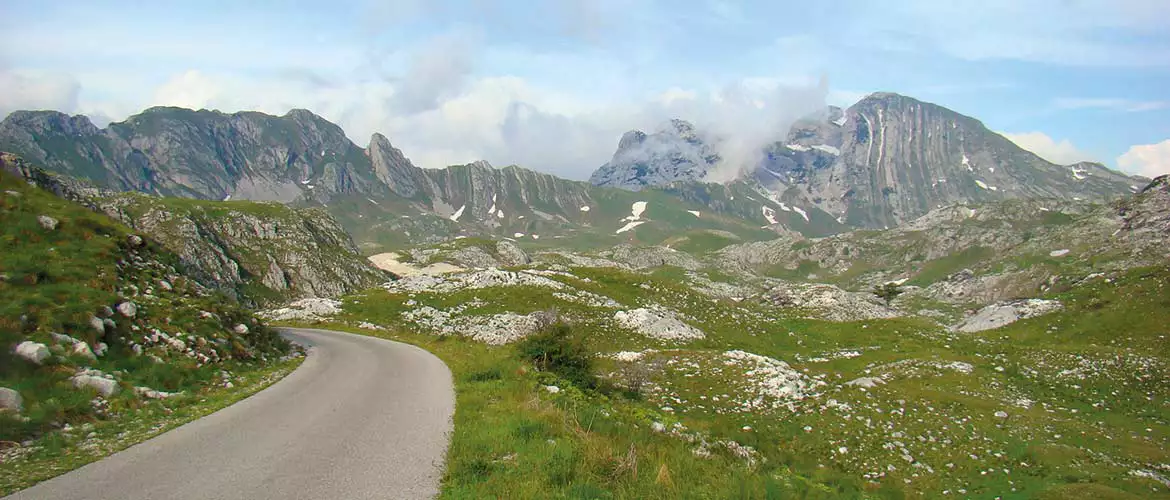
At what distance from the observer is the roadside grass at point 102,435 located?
9.32 meters

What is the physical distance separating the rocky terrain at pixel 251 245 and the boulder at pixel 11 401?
407 ft

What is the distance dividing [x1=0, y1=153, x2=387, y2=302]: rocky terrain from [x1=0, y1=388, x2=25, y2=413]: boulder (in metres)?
124

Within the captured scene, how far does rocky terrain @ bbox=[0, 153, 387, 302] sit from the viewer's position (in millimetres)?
131875

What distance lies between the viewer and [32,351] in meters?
14.8

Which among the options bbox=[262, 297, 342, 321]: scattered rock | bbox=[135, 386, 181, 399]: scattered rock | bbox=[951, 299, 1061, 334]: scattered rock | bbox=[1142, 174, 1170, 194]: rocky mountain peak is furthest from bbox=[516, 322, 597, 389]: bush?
bbox=[1142, 174, 1170, 194]: rocky mountain peak

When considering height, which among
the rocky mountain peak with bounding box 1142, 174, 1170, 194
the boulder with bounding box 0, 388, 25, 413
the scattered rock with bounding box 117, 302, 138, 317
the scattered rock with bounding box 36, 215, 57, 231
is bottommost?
the boulder with bounding box 0, 388, 25, 413

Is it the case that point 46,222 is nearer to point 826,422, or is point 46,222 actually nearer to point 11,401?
point 11,401

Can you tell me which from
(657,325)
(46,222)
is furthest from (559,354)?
(46,222)

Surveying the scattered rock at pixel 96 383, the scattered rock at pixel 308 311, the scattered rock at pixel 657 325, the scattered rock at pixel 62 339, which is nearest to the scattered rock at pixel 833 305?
the scattered rock at pixel 657 325

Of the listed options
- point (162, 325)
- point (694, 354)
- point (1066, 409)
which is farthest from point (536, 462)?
point (1066, 409)

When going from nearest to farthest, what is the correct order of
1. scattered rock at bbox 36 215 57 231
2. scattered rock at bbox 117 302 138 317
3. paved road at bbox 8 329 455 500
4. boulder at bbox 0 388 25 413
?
paved road at bbox 8 329 455 500
boulder at bbox 0 388 25 413
scattered rock at bbox 117 302 138 317
scattered rock at bbox 36 215 57 231

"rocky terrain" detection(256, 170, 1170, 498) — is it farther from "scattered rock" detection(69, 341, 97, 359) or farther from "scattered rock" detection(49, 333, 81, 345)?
"scattered rock" detection(49, 333, 81, 345)

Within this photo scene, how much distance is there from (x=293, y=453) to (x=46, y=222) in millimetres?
21912

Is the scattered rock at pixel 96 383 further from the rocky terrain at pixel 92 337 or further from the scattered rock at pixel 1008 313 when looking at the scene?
the scattered rock at pixel 1008 313
